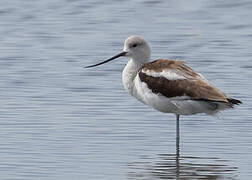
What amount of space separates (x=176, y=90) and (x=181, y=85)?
7cm

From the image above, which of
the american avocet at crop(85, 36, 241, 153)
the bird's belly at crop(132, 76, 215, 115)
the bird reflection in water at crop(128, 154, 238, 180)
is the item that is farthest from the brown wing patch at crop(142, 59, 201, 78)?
the bird reflection in water at crop(128, 154, 238, 180)

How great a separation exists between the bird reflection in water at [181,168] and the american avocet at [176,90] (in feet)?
1.50

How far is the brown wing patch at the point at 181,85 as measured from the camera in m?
9.92

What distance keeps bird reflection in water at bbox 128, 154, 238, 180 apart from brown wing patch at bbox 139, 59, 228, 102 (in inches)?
26.4

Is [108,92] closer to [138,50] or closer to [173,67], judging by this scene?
[138,50]

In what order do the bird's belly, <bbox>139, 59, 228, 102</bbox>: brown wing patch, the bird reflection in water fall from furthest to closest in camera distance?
the bird's belly, <bbox>139, 59, 228, 102</bbox>: brown wing patch, the bird reflection in water

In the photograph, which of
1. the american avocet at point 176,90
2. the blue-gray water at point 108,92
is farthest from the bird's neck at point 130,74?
the blue-gray water at point 108,92

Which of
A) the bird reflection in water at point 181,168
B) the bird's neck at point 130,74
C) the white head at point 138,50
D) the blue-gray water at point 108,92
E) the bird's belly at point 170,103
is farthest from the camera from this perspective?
the white head at point 138,50

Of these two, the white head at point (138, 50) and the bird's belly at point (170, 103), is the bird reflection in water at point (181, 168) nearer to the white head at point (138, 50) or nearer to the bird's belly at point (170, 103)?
the bird's belly at point (170, 103)

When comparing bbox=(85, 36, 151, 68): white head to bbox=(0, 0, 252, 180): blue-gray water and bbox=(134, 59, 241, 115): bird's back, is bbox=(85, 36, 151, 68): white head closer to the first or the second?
bbox=(134, 59, 241, 115): bird's back

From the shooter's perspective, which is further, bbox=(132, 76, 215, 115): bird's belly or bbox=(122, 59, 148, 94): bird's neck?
bbox=(122, 59, 148, 94): bird's neck

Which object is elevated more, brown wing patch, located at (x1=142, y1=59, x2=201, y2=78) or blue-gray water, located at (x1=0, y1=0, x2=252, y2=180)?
brown wing patch, located at (x1=142, y1=59, x2=201, y2=78)

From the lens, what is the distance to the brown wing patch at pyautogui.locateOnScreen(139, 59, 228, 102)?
32.6 feet

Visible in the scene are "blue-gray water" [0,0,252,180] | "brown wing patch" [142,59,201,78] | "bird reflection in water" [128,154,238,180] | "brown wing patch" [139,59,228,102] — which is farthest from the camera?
"brown wing patch" [142,59,201,78]
